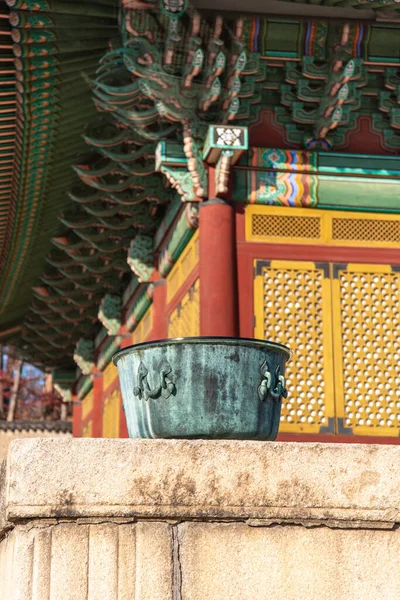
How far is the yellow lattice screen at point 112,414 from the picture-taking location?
17.0m

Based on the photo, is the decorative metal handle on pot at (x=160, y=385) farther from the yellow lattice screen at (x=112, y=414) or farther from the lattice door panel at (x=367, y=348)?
the yellow lattice screen at (x=112, y=414)

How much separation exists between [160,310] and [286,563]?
345 inches

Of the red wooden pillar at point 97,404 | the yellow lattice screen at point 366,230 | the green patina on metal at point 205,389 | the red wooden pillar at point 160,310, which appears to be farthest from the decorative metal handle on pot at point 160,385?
the red wooden pillar at point 97,404

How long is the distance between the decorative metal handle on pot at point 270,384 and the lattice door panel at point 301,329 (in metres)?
4.97

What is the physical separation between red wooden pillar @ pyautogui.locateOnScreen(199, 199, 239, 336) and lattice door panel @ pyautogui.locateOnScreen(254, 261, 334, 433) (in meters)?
0.28

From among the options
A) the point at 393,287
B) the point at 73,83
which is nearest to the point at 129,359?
the point at 393,287

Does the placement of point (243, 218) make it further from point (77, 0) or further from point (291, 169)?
point (77, 0)

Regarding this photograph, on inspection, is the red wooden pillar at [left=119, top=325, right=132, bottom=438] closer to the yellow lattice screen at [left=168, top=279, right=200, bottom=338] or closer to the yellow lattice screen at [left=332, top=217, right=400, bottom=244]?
the yellow lattice screen at [left=168, top=279, right=200, bottom=338]

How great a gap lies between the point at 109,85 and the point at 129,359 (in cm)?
642

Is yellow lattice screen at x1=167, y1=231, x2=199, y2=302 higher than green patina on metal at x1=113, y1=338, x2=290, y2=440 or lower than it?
higher

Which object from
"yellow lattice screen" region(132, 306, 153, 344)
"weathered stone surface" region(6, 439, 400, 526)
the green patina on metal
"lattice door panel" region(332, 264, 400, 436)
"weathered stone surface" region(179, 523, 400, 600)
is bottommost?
"weathered stone surface" region(179, 523, 400, 600)

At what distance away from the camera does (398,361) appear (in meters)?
10.2

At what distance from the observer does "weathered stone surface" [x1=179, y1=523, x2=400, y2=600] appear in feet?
13.8

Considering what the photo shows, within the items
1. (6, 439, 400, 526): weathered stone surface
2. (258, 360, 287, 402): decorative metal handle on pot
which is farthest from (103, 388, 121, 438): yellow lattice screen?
(6, 439, 400, 526): weathered stone surface
